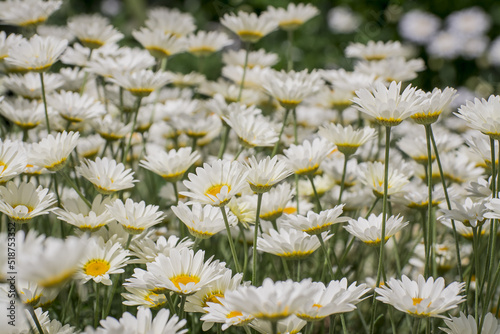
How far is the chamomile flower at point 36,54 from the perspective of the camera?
95 cm

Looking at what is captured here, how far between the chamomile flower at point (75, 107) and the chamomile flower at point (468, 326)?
0.71 m

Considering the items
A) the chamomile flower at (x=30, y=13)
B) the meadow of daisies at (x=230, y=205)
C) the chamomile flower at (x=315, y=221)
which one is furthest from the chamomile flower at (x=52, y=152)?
the chamomile flower at (x=30, y=13)

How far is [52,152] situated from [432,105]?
21.2 inches

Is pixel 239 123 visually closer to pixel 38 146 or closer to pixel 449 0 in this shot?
pixel 38 146

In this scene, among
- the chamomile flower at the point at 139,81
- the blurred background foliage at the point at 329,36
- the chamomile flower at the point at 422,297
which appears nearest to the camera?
the chamomile flower at the point at 422,297

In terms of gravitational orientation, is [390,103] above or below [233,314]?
above

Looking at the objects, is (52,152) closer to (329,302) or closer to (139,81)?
(139,81)

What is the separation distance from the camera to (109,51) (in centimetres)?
123

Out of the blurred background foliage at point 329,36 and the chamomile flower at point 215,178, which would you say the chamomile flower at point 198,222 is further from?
the blurred background foliage at point 329,36

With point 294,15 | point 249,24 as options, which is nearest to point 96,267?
point 249,24

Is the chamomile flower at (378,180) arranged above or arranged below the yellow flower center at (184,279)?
above

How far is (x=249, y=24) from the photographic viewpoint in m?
1.29

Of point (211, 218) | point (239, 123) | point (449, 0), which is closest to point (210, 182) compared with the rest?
point (211, 218)

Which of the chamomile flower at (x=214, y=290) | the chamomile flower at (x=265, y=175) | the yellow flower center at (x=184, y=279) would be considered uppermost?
the chamomile flower at (x=265, y=175)
